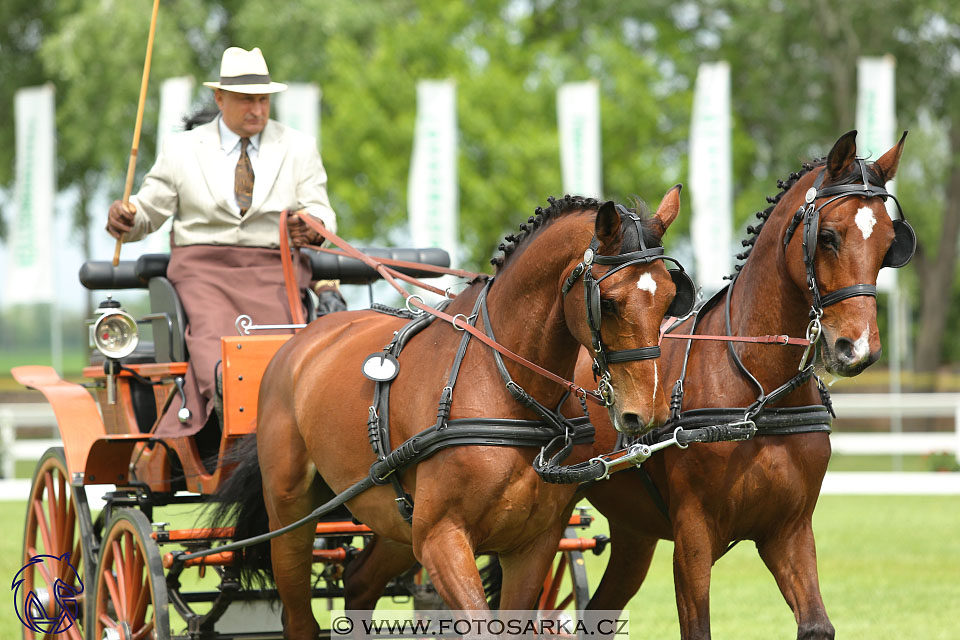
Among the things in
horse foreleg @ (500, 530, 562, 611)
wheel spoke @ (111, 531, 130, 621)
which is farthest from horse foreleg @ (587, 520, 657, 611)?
wheel spoke @ (111, 531, 130, 621)

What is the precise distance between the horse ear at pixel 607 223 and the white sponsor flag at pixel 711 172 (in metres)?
15.9

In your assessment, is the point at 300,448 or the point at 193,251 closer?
the point at 300,448

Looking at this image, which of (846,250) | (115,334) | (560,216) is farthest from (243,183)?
(846,250)

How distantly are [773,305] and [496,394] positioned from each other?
1199 millimetres

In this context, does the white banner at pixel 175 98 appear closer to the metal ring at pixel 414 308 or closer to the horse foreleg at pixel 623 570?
Result: the metal ring at pixel 414 308

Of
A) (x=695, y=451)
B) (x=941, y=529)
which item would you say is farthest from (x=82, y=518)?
(x=941, y=529)

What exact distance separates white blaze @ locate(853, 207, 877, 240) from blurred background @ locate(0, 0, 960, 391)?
15.7 m

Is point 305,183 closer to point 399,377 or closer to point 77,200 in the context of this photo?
point 399,377

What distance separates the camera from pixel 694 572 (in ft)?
15.7

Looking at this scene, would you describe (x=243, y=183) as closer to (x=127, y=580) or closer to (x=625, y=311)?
(x=127, y=580)

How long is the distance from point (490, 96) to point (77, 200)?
8628 millimetres

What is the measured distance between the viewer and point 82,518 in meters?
5.99

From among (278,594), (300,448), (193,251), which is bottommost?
(278,594)

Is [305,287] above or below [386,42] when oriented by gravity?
below
